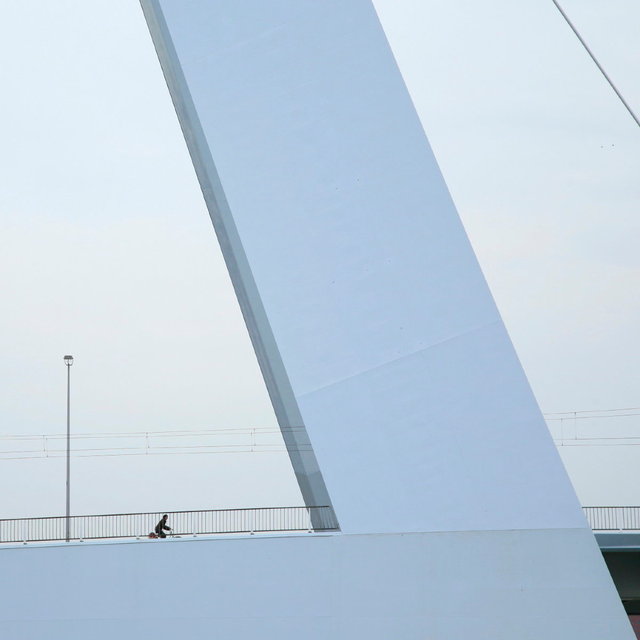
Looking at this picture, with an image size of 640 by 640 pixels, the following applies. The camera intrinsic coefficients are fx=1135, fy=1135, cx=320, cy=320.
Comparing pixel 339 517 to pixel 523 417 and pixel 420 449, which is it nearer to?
pixel 420 449

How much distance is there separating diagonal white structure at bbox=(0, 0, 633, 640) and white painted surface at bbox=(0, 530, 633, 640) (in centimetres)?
2

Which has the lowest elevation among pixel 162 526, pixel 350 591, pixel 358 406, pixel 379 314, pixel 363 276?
pixel 350 591

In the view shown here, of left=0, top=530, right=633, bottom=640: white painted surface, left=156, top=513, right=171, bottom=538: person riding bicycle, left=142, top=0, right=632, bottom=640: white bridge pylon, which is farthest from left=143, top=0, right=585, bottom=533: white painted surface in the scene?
left=156, top=513, right=171, bottom=538: person riding bicycle

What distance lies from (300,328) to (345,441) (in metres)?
1.17

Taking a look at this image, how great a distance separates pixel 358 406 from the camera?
10758 mm

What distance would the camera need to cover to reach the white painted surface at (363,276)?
10.6m

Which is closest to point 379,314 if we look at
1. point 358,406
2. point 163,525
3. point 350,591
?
point 358,406

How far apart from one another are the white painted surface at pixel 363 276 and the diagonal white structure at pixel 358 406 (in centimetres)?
2

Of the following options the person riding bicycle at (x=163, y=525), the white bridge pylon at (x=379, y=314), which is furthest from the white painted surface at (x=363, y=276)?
the person riding bicycle at (x=163, y=525)

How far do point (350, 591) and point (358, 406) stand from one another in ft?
5.66

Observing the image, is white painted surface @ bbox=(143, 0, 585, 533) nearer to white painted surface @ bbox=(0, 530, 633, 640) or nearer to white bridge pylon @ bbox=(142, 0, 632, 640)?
white bridge pylon @ bbox=(142, 0, 632, 640)

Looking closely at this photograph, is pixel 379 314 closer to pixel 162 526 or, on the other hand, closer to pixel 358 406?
pixel 358 406

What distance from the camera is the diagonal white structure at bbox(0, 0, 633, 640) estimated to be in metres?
10.5

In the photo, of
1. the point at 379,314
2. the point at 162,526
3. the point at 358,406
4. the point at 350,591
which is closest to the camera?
the point at 350,591
